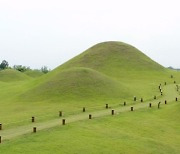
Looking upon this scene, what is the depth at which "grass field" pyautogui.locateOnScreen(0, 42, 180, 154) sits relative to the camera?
21266 mm

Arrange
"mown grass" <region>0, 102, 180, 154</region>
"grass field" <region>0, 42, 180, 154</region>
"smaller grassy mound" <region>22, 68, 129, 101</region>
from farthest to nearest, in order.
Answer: "smaller grassy mound" <region>22, 68, 129, 101</region>, "grass field" <region>0, 42, 180, 154</region>, "mown grass" <region>0, 102, 180, 154</region>

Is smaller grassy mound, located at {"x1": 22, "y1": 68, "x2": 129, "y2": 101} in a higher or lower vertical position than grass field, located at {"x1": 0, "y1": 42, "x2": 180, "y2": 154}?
higher

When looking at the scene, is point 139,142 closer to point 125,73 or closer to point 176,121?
point 176,121

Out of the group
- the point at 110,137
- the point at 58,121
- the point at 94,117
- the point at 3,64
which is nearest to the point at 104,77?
the point at 94,117

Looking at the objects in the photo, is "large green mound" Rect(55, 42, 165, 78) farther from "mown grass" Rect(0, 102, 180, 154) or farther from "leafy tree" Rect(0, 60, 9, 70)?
"leafy tree" Rect(0, 60, 9, 70)

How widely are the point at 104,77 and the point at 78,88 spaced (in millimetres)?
7206

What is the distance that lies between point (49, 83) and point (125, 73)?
23.7m

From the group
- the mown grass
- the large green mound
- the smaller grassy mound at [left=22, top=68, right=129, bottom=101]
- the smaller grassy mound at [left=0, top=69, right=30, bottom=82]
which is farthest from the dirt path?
the smaller grassy mound at [left=0, top=69, right=30, bottom=82]

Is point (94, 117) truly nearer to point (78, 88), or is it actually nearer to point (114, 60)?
point (78, 88)

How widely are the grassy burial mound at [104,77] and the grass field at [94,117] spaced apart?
0.45 ft

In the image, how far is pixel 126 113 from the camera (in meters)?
33.0

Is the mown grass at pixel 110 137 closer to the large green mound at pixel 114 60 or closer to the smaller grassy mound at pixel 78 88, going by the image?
the smaller grassy mound at pixel 78 88

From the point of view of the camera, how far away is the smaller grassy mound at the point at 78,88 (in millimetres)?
43281

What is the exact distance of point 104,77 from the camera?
169ft
